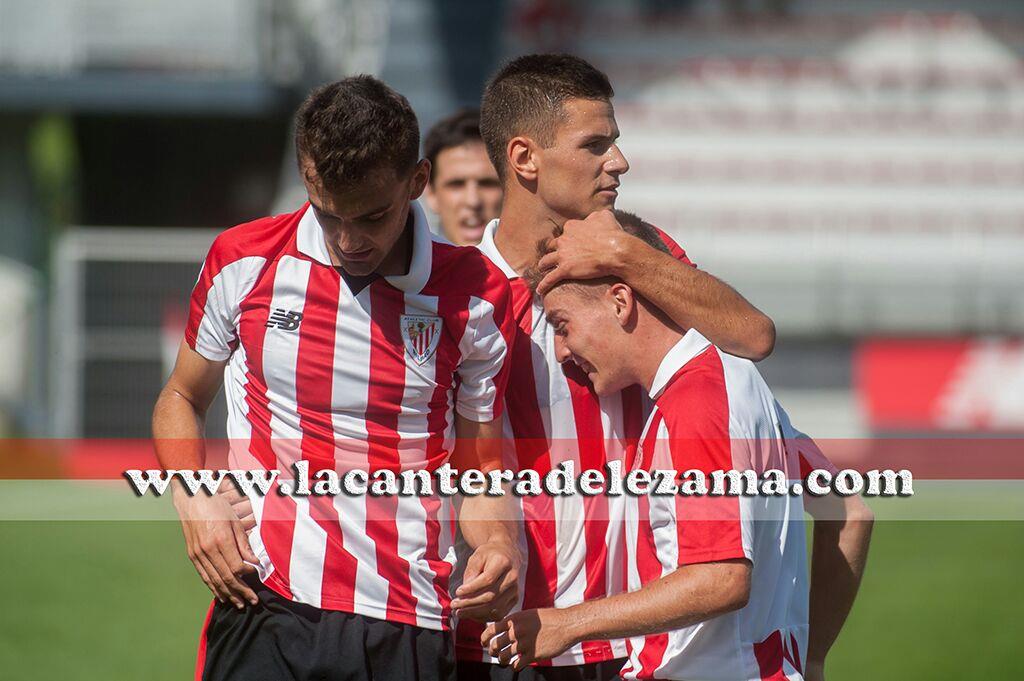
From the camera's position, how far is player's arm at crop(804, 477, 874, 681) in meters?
2.97

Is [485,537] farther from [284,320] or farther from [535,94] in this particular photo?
[535,94]

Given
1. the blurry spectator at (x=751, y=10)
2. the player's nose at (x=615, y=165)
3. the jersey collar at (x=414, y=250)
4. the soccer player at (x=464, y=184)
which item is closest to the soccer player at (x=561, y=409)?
the player's nose at (x=615, y=165)

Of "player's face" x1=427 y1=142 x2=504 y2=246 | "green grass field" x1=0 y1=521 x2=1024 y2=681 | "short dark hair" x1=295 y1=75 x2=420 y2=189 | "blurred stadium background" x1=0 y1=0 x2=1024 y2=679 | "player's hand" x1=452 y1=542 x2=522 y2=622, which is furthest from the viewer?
"blurred stadium background" x1=0 y1=0 x2=1024 y2=679

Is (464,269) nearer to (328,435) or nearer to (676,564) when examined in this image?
(328,435)

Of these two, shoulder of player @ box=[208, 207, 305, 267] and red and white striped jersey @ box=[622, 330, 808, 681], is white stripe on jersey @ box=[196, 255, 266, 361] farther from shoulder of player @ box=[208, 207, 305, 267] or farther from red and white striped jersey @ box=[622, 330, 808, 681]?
red and white striped jersey @ box=[622, 330, 808, 681]

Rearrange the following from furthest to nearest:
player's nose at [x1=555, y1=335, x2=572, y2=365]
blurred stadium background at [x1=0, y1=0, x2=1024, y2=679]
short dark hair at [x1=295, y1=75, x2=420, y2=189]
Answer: blurred stadium background at [x1=0, y1=0, x2=1024, y2=679] < player's nose at [x1=555, y1=335, x2=572, y2=365] < short dark hair at [x1=295, y1=75, x2=420, y2=189]

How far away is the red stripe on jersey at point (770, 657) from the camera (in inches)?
102

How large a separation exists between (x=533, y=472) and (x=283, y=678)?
27.7 inches

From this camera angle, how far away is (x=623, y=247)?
8.73 feet

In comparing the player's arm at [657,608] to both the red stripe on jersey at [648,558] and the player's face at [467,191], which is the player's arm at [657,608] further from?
the player's face at [467,191]

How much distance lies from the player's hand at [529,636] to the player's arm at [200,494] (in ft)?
1.65

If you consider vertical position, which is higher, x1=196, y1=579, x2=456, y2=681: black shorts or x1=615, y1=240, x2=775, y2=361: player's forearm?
x1=615, y1=240, x2=775, y2=361: player's forearm

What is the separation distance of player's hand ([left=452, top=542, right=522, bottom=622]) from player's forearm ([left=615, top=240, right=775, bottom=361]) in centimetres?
60

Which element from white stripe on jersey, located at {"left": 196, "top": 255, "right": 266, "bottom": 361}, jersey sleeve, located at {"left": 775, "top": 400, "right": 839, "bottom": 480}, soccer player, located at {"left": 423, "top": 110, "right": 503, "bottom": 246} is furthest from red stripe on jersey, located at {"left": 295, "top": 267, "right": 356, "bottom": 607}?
soccer player, located at {"left": 423, "top": 110, "right": 503, "bottom": 246}
